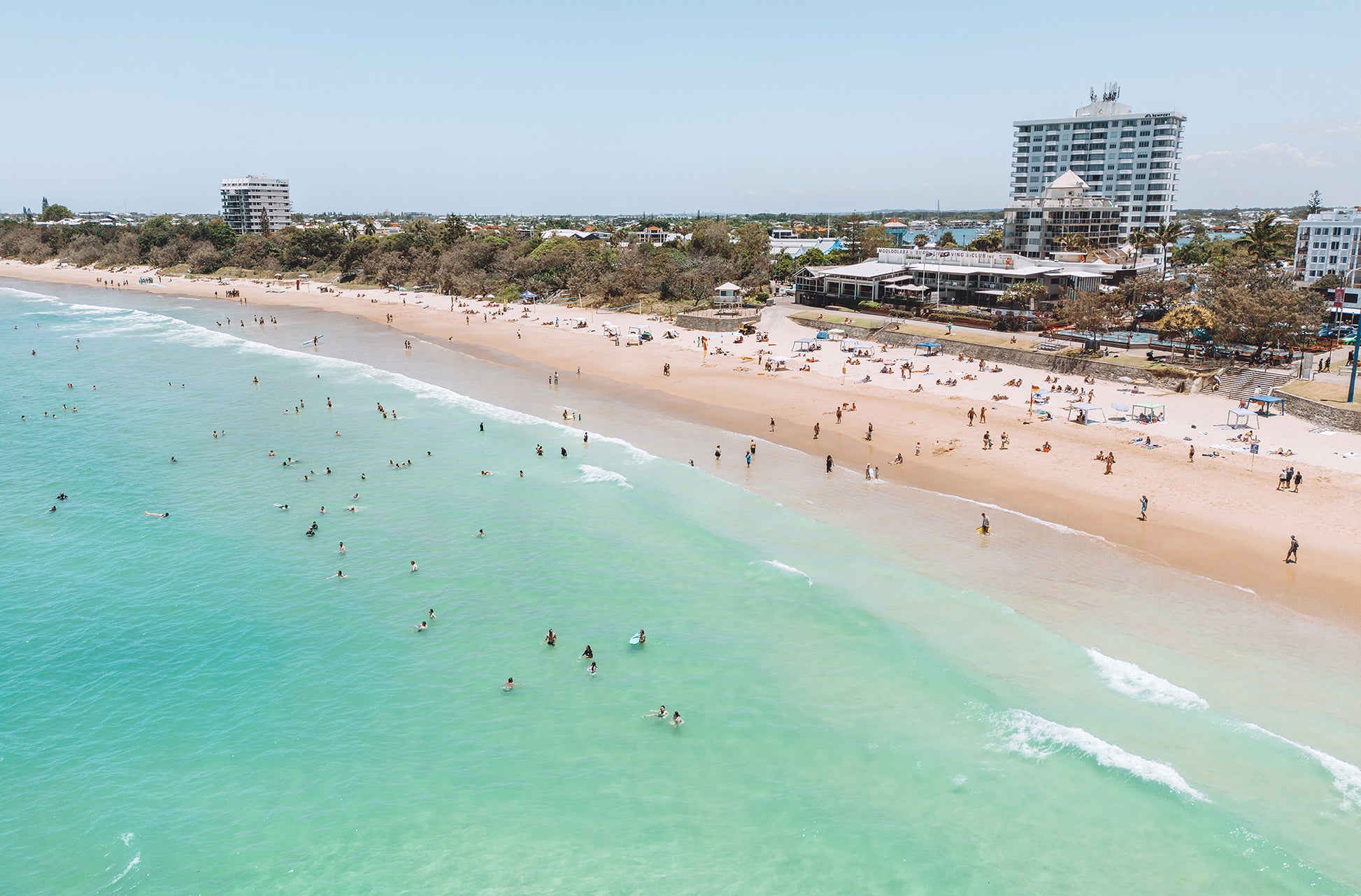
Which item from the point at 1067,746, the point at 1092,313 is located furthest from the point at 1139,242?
the point at 1067,746

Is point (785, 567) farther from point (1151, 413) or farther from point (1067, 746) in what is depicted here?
point (1151, 413)

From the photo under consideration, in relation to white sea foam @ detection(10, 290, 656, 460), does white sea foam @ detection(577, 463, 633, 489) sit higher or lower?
lower

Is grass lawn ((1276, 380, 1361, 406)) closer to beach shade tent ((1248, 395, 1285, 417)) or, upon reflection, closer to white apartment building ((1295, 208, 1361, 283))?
beach shade tent ((1248, 395, 1285, 417))

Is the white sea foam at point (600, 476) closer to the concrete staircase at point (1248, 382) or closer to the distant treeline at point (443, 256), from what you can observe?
the concrete staircase at point (1248, 382)

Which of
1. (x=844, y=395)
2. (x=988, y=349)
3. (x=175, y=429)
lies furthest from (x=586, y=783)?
(x=988, y=349)

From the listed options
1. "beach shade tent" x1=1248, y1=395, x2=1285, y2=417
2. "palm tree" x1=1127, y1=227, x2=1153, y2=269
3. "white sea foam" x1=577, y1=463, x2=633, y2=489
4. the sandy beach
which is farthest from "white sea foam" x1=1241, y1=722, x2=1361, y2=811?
"palm tree" x1=1127, y1=227, x2=1153, y2=269

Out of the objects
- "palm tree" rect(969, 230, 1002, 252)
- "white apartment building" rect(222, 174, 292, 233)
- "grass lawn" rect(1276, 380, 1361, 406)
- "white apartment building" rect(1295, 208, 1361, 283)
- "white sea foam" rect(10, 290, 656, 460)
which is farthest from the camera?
"white apartment building" rect(222, 174, 292, 233)
